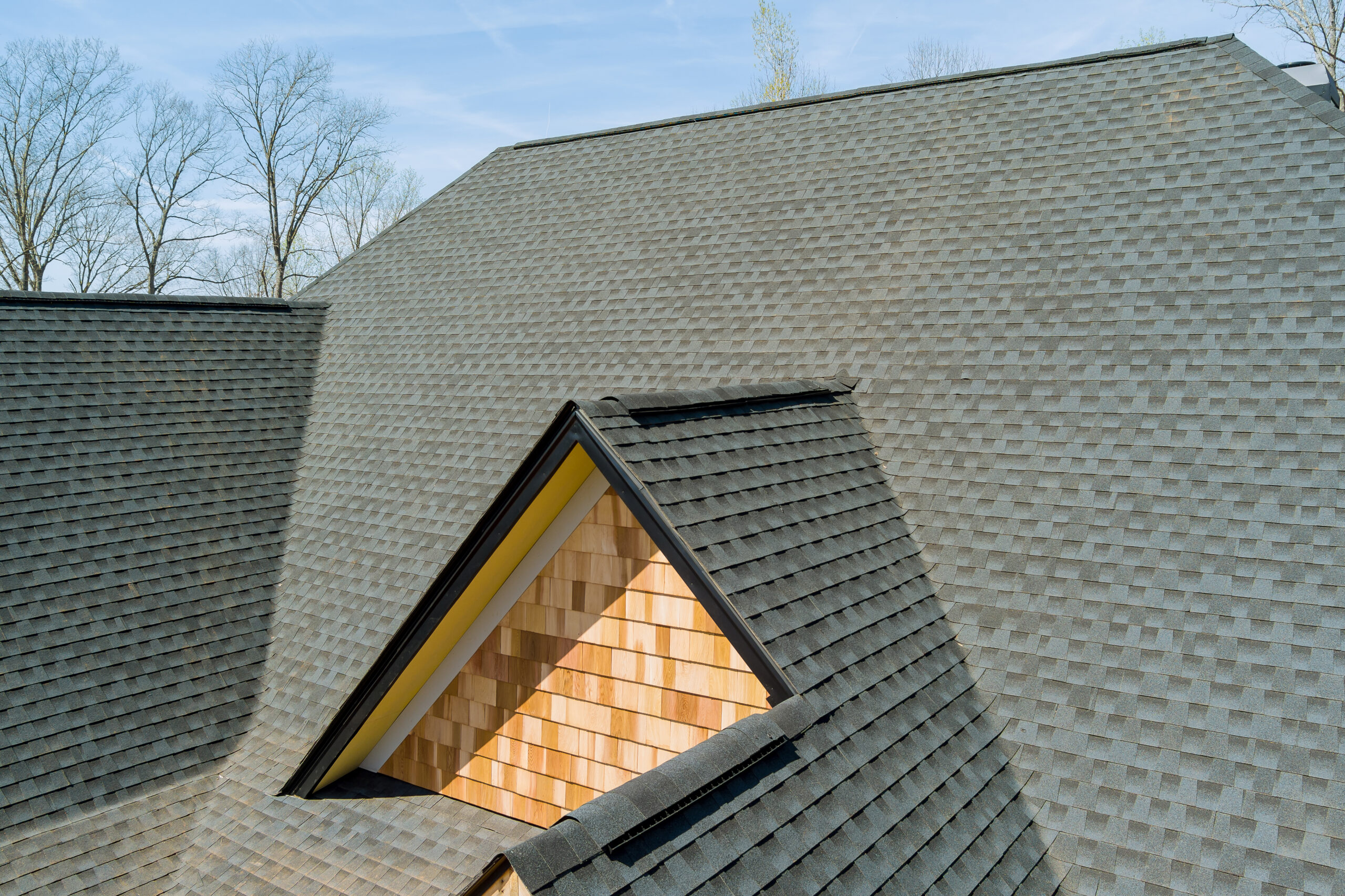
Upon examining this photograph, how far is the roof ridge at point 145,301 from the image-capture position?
9.26 metres

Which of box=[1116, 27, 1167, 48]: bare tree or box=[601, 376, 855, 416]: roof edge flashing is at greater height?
box=[1116, 27, 1167, 48]: bare tree

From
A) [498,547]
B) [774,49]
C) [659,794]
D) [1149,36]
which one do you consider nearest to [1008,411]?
[498,547]

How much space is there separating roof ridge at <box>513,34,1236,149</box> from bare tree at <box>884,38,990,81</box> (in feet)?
99.4

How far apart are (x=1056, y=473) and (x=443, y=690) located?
4.64 metres

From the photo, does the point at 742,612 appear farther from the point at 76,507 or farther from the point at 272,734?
the point at 76,507

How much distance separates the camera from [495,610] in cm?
574

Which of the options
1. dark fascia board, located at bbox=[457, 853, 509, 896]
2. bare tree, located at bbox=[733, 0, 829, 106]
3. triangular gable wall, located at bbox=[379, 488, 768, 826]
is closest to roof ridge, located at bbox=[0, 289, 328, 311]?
triangular gable wall, located at bbox=[379, 488, 768, 826]

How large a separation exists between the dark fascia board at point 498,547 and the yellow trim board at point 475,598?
0.06m

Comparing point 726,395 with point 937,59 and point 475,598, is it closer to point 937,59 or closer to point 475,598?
point 475,598

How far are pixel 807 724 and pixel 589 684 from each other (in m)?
1.82

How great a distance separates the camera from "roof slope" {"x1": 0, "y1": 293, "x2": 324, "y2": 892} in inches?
254

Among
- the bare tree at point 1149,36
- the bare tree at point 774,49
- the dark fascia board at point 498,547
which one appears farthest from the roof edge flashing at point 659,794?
the bare tree at point 1149,36

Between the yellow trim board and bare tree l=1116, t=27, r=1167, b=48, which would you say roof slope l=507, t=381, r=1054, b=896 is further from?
bare tree l=1116, t=27, r=1167, b=48

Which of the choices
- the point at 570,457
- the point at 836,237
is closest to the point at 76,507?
the point at 570,457
